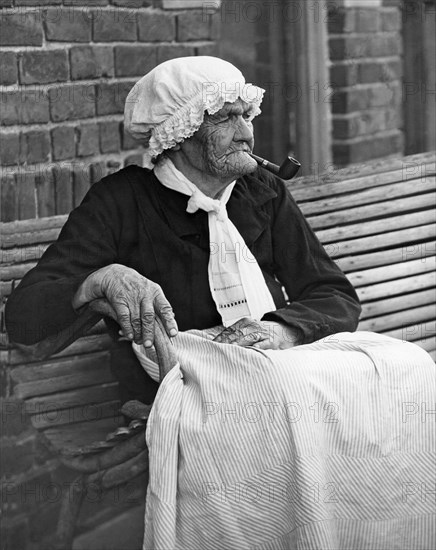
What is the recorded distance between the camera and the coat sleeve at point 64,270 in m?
3.41

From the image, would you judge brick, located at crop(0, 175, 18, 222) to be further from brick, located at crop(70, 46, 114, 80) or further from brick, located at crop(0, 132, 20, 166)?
brick, located at crop(70, 46, 114, 80)

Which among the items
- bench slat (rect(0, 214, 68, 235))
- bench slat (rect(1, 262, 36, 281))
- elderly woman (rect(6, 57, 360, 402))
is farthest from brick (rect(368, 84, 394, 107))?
bench slat (rect(1, 262, 36, 281))

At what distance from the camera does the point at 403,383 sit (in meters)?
3.31

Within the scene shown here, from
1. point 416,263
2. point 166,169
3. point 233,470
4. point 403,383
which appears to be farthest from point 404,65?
point 233,470

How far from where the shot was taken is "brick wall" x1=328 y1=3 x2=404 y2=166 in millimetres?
5566

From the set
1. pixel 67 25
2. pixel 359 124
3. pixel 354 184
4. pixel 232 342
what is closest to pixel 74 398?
pixel 232 342

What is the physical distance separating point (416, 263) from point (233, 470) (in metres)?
1.79

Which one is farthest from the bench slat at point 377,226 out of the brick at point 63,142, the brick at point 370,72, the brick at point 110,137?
the brick at point 370,72

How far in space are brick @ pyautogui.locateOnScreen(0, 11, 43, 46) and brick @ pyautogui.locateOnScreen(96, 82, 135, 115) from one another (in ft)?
1.15

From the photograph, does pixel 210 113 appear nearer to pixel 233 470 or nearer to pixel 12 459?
pixel 233 470

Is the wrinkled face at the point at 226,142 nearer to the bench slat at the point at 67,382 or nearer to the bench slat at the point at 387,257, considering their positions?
the bench slat at the point at 67,382

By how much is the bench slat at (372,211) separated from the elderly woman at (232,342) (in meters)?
0.51

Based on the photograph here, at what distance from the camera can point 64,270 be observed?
3.49 meters

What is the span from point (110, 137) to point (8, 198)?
55cm
